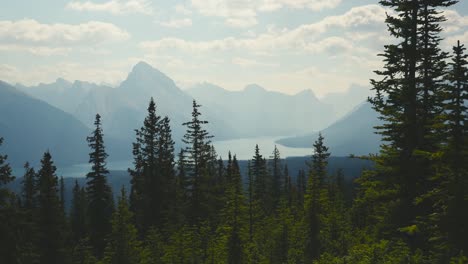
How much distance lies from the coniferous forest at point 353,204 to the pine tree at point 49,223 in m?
0.07

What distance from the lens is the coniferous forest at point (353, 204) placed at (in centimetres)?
1275

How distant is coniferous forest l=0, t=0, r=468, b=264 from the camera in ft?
41.8

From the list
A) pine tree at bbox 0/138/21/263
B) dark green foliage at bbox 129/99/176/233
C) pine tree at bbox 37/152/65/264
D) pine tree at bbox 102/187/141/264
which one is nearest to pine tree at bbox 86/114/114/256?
dark green foliage at bbox 129/99/176/233

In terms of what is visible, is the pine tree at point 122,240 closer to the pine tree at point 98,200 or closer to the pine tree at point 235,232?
the pine tree at point 235,232

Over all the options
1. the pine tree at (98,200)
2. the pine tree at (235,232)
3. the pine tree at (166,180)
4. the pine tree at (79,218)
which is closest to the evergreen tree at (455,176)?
the pine tree at (235,232)

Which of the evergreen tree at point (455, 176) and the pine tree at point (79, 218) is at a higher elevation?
the evergreen tree at point (455, 176)

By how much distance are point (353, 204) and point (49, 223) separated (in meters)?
20.6

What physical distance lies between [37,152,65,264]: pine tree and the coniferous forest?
68mm

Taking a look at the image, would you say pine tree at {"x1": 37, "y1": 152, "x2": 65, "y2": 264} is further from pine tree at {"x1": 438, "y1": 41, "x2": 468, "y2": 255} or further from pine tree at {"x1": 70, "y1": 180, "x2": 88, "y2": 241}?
pine tree at {"x1": 70, "y1": 180, "x2": 88, "y2": 241}

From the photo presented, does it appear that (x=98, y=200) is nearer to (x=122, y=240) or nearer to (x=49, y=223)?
(x=49, y=223)

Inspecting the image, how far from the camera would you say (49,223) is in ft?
93.2

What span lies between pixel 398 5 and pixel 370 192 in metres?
8.31

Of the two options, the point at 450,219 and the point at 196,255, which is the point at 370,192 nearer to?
the point at 450,219

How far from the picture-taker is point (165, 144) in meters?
48.3
